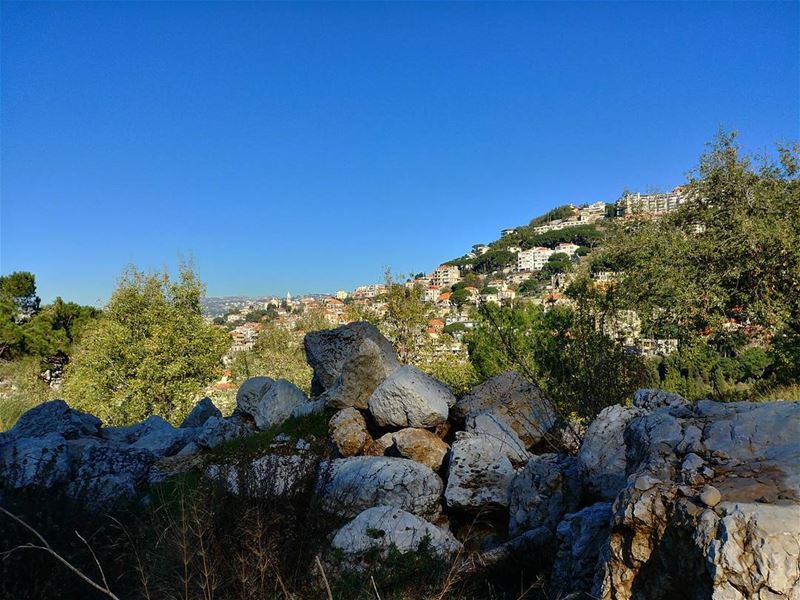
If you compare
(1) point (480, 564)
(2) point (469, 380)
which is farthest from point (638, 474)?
(2) point (469, 380)

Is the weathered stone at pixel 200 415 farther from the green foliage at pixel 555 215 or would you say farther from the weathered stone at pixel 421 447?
the green foliage at pixel 555 215

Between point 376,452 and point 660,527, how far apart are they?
646 centimetres

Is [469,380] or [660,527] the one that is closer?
[660,527]

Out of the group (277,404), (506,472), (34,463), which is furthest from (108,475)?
(506,472)

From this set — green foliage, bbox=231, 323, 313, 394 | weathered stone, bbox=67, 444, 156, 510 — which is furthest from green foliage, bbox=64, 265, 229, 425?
weathered stone, bbox=67, 444, 156, 510

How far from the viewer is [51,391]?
2384 centimetres

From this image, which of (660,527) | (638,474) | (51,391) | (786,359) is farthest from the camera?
(51,391)

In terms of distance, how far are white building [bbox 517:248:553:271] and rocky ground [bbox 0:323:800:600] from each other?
210ft

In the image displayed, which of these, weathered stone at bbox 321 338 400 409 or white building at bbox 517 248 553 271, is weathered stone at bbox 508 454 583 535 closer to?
weathered stone at bbox 321 338 400 409

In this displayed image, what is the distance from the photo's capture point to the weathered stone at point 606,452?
4445mm

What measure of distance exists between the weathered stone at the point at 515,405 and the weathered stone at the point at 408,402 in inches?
21.0

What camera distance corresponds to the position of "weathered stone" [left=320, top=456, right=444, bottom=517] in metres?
6.36

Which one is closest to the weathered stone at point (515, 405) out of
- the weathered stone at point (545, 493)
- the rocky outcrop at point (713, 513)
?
the weathered stone at point (545, 493)

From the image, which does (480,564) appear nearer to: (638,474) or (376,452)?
(638,474)
